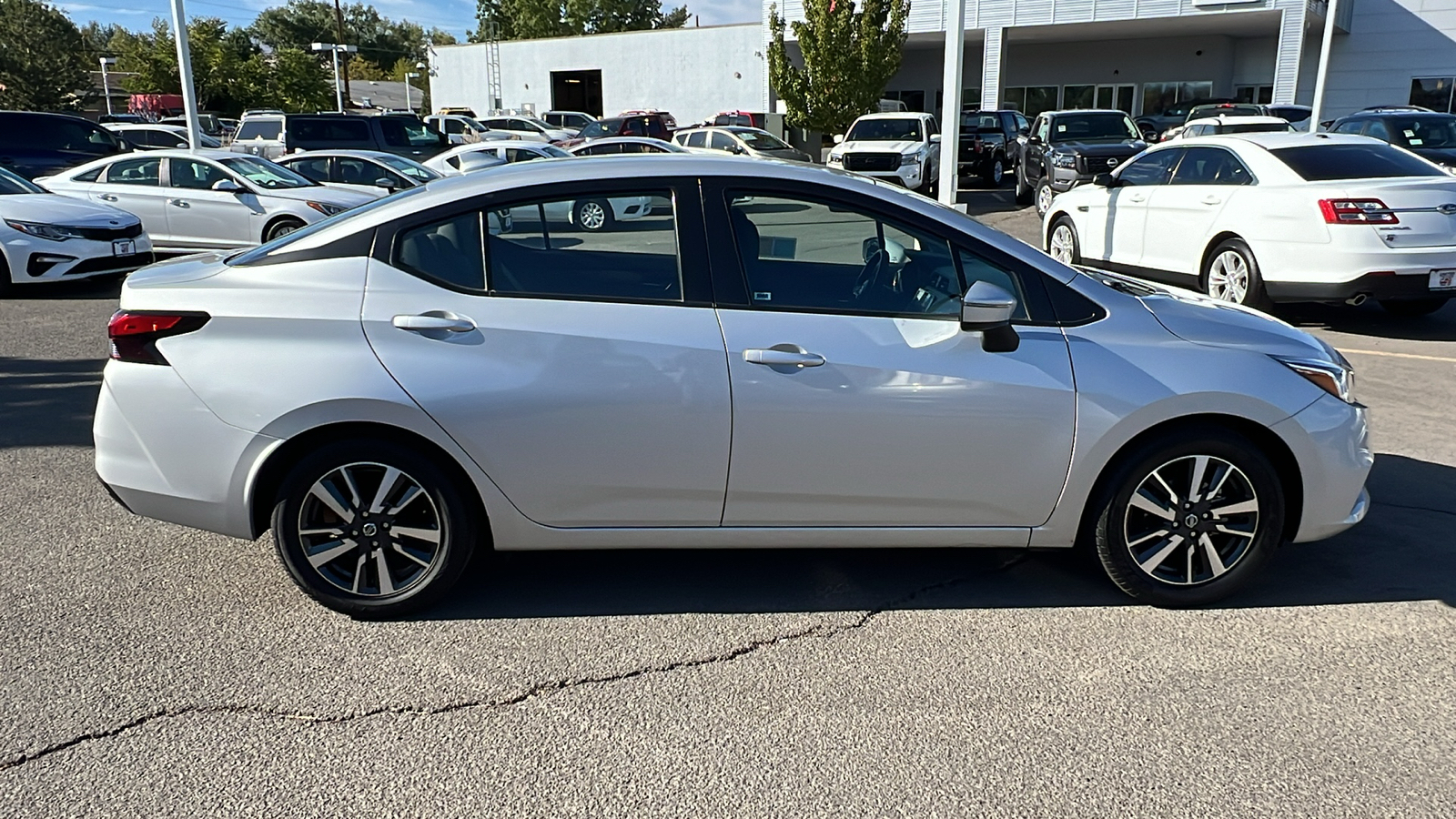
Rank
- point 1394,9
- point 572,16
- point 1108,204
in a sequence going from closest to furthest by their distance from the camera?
point 1108,204, point 1394,9, point 572,16

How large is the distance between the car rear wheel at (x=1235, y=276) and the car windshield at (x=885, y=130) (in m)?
13.7

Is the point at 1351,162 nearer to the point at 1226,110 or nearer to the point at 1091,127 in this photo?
the point at 1091,127

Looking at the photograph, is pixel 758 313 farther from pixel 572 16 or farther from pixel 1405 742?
pixel 572 16

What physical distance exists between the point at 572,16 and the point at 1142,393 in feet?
293

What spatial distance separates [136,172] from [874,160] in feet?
44.1

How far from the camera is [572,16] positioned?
86.1m

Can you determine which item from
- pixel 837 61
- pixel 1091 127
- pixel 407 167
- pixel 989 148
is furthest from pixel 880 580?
pixel 837 61

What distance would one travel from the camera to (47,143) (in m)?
17.4

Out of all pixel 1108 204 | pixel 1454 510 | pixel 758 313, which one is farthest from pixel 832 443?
pixel 1108 204

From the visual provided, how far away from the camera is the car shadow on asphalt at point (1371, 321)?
9180mm

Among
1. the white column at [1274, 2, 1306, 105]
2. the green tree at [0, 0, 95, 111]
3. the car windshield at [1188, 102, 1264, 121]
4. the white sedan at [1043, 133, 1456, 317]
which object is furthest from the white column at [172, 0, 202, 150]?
the green tree at [0, 0, 95, 111]

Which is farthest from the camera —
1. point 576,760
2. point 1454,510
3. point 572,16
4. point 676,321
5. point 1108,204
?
point 572,16

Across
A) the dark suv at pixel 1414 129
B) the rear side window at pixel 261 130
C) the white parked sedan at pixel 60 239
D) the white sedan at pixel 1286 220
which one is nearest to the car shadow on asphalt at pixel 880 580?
the white sedan at pixel 1286 220

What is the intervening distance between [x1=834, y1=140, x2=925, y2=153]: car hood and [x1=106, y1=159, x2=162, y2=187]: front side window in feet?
Result: 43.2
